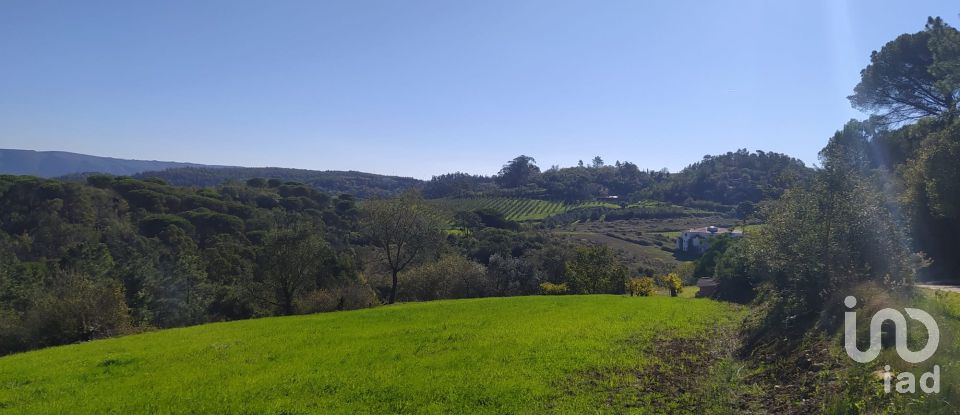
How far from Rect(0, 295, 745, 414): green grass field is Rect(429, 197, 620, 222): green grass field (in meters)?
117

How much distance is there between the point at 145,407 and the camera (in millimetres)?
10984

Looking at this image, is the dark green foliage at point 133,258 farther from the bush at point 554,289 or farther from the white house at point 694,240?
the white house at point 694,240

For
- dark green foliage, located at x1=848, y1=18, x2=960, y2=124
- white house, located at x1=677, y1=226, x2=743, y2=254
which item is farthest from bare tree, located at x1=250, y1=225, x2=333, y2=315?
white house, located at x1=677, y1=226, x2=743, y2=254

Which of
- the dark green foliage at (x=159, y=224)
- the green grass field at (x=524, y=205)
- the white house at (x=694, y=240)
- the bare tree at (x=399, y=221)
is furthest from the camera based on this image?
the green grass field at (x=524, y=205)

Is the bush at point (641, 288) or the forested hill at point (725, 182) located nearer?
the bush at point (641, 288)

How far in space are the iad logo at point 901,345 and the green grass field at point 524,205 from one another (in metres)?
124

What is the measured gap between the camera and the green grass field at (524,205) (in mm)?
142750

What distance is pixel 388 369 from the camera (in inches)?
527

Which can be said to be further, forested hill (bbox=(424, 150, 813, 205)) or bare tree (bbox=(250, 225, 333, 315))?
forested hill (bbox=(424, 150, 813, 205))

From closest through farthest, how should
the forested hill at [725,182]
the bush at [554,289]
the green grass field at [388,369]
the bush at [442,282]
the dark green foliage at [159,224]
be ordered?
1. the green grass field at [388,369]
2. the bush at [442,282]
3. the bush at [554,289]
4. the dark green foliage at [159,224]
5. the forested hill at [725,182]

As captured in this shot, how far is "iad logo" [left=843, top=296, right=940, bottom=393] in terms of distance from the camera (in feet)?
28.8

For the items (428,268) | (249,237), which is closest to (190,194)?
(249,237)

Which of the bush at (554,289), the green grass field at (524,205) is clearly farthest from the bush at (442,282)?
the green grass field at (524,205)

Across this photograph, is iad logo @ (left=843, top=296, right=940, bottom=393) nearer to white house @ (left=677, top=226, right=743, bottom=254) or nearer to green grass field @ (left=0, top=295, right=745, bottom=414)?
green grass field @ (left=0, top=295, right=745, bottom=414)
